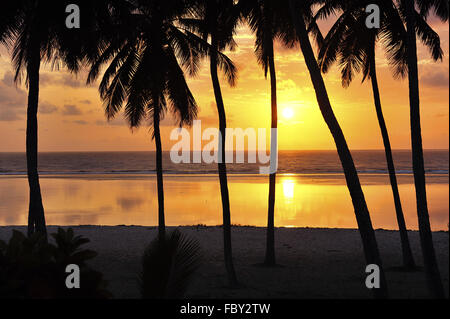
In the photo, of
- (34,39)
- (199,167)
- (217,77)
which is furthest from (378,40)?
(199,167)

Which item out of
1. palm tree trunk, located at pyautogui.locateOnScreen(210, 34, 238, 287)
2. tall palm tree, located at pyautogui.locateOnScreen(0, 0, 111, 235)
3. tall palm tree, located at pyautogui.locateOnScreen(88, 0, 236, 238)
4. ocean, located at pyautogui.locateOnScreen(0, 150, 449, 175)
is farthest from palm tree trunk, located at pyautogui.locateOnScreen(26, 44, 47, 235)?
ocean, located at pyautogui.locateOnScreen(0, 150, 449, 175)

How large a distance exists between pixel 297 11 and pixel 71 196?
2698 centimetres

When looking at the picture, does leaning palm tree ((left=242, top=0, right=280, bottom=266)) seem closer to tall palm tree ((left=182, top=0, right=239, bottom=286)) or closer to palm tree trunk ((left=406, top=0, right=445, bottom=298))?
tall palm tree ((left=182, top=0, right=239, bottom=286))

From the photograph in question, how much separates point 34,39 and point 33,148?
2780 millimetres

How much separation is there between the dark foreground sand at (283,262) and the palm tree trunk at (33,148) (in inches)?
Result: 79.6

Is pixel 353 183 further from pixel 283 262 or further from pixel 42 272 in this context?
pixel 283 262

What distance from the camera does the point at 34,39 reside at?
11.8 meters

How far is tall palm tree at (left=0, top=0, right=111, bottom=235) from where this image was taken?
450 inches

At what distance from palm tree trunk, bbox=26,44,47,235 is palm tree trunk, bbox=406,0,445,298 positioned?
29.4 ft

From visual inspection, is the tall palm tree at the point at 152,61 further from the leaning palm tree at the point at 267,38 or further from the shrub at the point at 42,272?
the shrub at the point at 42,272

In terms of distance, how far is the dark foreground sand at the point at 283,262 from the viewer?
33.0ft
